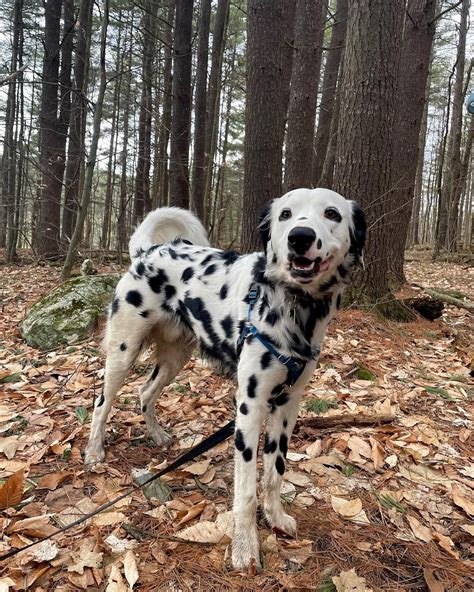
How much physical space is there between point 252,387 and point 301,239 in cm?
87

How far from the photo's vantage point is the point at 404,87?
8586mm

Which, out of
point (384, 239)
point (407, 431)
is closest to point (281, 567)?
point (407, 431)

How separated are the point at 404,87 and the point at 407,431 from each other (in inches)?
299

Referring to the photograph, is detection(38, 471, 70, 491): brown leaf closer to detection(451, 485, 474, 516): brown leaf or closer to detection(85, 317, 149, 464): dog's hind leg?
detection(85, 317, 149, 464): dog's hind leg

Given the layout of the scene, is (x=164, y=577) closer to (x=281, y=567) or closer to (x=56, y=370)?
(x=281, y=567)

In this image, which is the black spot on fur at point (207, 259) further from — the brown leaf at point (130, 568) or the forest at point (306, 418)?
the brown leaf at point (130, 568)

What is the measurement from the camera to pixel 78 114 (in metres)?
11.0

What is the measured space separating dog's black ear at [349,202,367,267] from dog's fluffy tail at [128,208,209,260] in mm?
1678

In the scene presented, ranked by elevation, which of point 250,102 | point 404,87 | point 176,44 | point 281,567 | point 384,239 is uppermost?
point 176,44

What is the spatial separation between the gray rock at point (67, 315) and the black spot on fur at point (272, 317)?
152 inches

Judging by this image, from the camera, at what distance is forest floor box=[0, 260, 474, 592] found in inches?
85.2

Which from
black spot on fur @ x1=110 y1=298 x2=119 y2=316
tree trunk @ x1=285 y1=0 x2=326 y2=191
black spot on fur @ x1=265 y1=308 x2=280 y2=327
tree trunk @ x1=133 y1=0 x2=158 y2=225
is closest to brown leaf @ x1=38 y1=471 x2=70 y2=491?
black spot on fur @ x1=110 y1=298 x2=119 y2=316

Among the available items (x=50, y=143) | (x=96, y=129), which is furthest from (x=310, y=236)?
(x=50, y=143)

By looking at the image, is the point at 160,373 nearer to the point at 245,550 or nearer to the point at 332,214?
the point at 245,550
